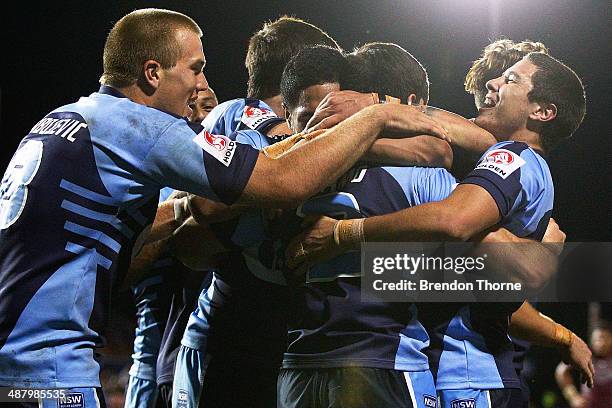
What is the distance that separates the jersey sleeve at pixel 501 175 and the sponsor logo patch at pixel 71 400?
112cm

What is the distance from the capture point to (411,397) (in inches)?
84.0

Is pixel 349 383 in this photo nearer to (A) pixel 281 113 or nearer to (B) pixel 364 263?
(B) pixel 364 263

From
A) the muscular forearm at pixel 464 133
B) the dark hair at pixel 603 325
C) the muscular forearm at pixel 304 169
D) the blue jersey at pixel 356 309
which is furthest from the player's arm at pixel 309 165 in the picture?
the dark hair at pixel 603 325

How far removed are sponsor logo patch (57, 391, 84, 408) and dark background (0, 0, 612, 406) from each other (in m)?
1.80

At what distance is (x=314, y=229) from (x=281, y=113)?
91cm

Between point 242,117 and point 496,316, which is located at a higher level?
point 242,117

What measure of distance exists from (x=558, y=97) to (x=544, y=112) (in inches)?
2.5

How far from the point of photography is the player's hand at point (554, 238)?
2691 millimetres

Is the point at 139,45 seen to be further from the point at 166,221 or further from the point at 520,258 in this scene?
the point at 520,258

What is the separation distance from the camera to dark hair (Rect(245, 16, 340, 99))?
10.0 ft

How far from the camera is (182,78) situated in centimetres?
208

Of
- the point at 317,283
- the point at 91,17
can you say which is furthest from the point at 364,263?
the point at 91,17

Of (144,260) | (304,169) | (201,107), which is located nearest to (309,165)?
(304,169)

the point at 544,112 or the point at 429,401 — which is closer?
the point at 429,401
